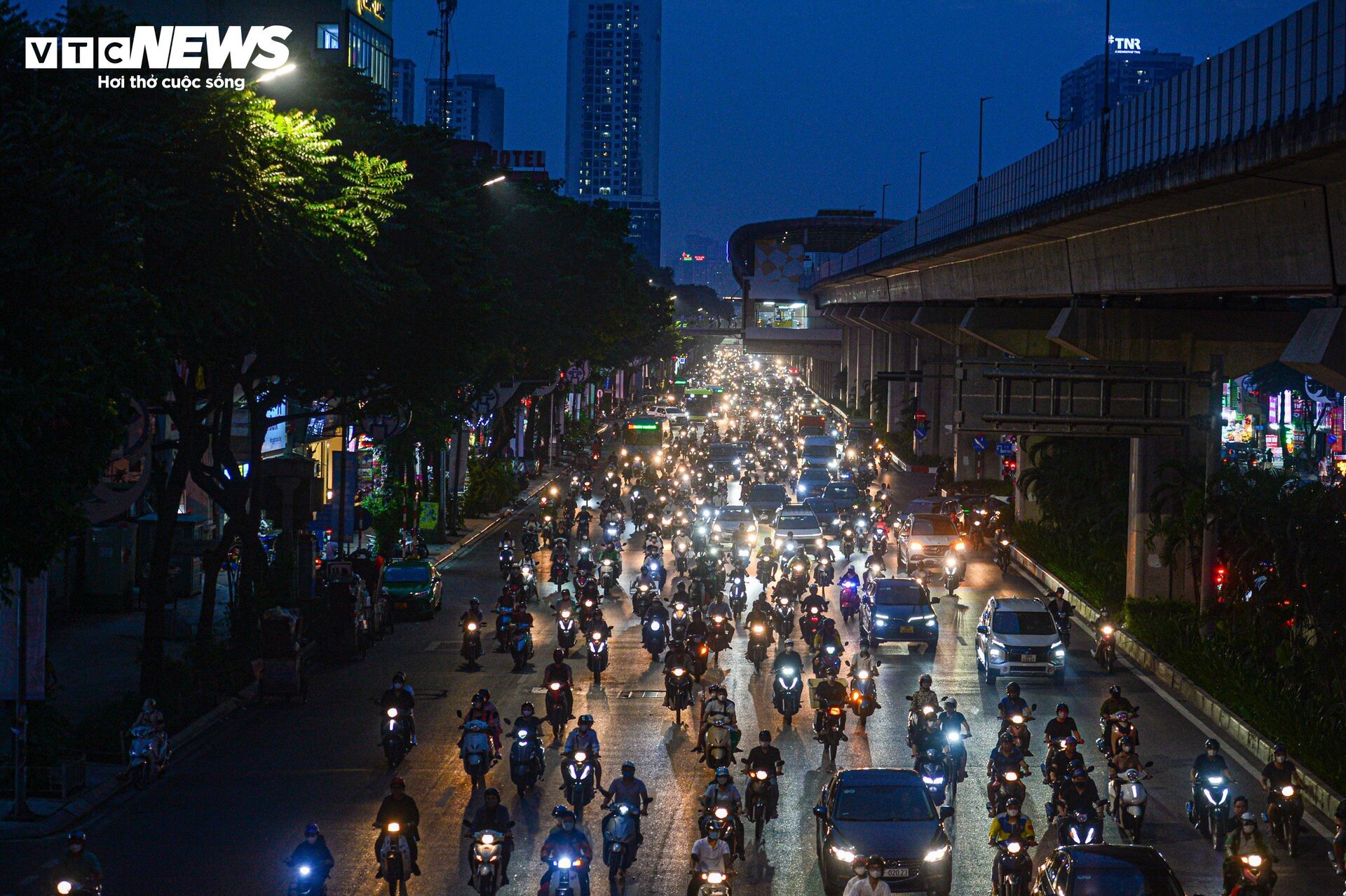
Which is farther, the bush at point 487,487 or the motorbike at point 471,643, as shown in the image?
the bush at point 487,487

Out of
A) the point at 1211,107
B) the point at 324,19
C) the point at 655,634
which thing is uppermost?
the point at 324,19

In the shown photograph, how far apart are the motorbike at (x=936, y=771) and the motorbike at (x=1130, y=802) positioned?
6.66 feet

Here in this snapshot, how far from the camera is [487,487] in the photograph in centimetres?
6525

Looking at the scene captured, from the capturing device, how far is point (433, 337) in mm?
33469

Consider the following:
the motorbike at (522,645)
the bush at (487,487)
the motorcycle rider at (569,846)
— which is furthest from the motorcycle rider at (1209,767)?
the bush at (487,487)

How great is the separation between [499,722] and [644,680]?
Answer: 5121mm

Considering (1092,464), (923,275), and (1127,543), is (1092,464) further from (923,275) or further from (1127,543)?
(923,275)

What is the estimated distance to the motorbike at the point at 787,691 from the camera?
26.2 m

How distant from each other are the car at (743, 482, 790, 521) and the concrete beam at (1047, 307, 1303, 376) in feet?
64.3

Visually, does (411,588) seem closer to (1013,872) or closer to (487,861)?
(487,861)

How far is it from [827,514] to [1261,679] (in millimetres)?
28342

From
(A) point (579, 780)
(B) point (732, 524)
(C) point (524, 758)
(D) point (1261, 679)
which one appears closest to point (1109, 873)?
(A) point (579, 780)

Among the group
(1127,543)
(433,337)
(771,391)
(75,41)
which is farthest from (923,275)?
(771,391)

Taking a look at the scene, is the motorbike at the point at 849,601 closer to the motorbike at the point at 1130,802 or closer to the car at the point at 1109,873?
the motorbike at the point at 1130,802
